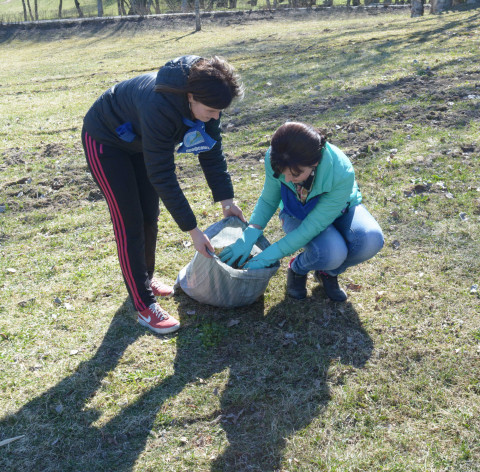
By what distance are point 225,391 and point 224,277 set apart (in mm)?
657

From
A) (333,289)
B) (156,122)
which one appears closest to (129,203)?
Answer: (156,122)

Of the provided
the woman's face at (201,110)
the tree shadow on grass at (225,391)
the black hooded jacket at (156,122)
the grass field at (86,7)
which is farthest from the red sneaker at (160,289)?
the grass field at (86,7)

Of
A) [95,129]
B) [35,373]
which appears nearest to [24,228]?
[35,373]

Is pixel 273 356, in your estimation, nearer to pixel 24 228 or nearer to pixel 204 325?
pixel 204 325

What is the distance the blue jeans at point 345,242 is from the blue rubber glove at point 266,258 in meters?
0.22

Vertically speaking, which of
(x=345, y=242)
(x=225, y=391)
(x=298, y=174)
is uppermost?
(x=298, y=174)

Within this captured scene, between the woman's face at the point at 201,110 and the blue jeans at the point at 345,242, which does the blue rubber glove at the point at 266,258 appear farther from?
the woman's face at the point at 201,110

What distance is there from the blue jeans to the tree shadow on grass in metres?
0.40

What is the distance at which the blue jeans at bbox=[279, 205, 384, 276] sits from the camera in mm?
2871

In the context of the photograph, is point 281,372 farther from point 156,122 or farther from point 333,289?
point 156,122

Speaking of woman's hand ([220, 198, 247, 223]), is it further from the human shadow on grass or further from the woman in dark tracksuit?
the human shadow on grass

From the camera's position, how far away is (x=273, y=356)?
111 inches

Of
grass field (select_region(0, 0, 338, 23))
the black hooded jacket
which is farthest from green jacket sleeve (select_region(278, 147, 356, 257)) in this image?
grass field (select_region(0, 0, 338, 23))

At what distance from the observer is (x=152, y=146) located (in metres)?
2.30
